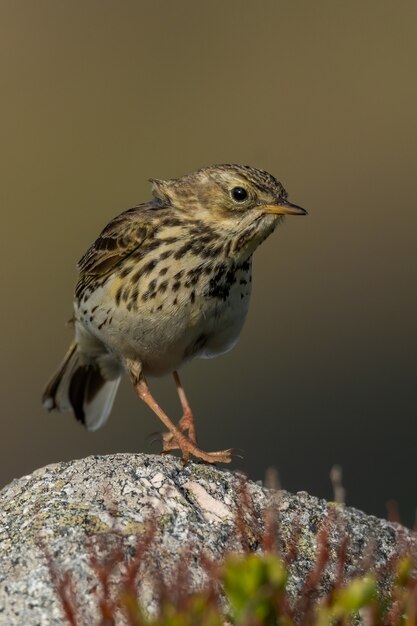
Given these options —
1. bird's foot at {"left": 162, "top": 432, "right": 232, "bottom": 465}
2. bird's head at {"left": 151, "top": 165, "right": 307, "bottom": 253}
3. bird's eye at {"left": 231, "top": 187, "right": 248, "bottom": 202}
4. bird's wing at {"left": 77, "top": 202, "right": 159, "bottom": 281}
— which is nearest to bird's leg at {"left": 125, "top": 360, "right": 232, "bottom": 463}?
bird's foot at {"left": 162, "top": 432, "right": 232, "bottom": 465}

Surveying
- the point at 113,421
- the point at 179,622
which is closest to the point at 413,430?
the point at 113,421

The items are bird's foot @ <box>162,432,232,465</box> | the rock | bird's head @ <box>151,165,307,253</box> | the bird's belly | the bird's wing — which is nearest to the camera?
the rock

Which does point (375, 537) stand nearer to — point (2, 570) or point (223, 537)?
point (223, 537)

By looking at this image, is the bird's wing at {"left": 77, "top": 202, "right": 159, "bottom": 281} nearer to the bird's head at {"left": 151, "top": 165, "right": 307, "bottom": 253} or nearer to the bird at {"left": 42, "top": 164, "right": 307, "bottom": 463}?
the bird at {"left": 42, "top": 164, "right": 307, "bottom": 463}

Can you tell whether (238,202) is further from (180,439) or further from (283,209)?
(180,439)

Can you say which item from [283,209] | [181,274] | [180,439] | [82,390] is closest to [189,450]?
[180,439]

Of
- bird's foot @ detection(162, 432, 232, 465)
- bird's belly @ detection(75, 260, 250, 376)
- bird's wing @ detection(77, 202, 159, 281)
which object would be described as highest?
bird's wing @ detection(77, 202, 159, 281)

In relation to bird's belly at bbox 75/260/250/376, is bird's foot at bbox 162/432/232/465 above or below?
below

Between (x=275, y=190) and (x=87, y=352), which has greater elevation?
Result: (x=275, y=190)
